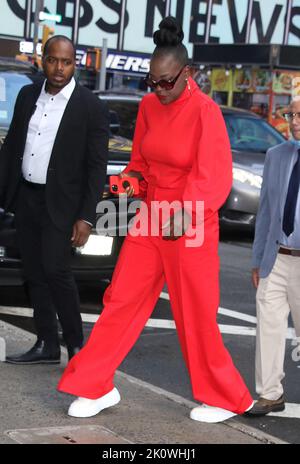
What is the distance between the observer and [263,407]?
559cm

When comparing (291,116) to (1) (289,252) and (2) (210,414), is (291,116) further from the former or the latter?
(2) (210,414)

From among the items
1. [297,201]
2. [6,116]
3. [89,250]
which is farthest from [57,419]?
[6,116]

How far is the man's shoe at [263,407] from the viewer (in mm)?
5566

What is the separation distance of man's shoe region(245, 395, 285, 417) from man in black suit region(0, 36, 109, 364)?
1.11m

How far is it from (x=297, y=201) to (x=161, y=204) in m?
0.74

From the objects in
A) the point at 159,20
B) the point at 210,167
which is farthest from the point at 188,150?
the point at 159,20

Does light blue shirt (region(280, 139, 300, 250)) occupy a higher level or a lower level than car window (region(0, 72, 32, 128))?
lower

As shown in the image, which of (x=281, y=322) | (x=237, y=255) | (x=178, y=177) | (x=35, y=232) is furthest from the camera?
(x=237, y=255)

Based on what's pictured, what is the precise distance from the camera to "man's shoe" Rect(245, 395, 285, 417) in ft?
18.3

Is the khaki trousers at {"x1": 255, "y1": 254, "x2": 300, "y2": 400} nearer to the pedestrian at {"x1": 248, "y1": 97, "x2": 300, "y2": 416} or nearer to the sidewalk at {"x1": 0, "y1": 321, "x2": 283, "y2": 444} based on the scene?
the pedestrian at {"x1": 248, "y1": 97, "x2": 300, "y2": 416}

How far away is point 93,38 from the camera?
4194 centimetres

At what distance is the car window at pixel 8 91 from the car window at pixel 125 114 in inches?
94.2

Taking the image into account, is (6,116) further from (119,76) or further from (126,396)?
(119,76)

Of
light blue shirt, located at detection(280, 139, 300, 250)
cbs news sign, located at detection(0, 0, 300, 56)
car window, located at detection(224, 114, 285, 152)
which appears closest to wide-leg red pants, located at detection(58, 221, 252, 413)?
light blue shirt, located at detection(280, 139, 300, 250)
